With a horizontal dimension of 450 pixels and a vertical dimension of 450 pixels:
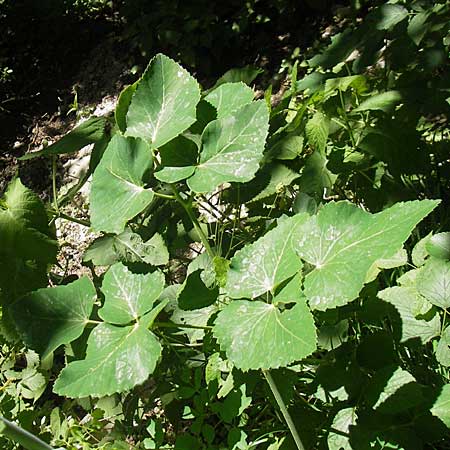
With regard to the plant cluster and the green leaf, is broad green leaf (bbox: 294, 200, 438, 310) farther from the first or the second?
the green leaf

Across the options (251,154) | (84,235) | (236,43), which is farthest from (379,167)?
(236,43)

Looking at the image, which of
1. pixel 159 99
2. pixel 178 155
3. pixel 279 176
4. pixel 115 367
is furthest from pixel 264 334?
pixel 279 176

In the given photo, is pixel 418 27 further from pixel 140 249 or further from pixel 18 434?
pixel 18 434

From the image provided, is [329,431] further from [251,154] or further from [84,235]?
[84,235]

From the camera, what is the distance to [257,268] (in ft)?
3.37

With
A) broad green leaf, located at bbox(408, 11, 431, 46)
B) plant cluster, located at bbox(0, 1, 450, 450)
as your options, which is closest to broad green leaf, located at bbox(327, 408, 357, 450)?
plant cluster, located at bbox(0, 1, 450, 450)

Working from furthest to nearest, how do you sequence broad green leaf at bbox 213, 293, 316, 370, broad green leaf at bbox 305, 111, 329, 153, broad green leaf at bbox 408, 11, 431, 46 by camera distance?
broad green leaf at bbox 408, 11, 431, 46, broad green leaf at bbox 305, 111, 329, 153, broad green leaf at bbox 213, 293, 316, 370

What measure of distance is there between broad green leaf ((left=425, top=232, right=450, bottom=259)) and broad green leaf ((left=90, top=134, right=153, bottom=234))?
Answer: 1.93ft

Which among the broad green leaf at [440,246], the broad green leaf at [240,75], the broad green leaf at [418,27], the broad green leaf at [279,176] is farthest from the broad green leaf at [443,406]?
the broad green leaf at [418,27]

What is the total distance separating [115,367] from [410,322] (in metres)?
0.65

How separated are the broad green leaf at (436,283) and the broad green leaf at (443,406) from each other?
0.52 ft

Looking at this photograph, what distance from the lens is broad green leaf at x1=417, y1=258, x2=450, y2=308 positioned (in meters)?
1.30

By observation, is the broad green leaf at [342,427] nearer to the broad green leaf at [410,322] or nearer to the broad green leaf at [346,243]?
the broad green leaf at [410,322]

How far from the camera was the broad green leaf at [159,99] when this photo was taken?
1.11m
